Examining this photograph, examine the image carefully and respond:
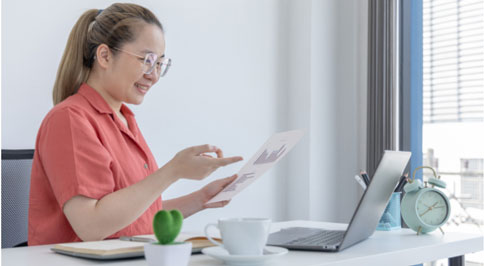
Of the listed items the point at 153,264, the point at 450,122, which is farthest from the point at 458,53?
the point at 153,264

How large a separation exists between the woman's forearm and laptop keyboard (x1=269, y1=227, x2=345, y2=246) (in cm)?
29

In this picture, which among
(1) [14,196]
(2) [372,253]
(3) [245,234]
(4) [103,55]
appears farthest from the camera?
(1) [14,196]

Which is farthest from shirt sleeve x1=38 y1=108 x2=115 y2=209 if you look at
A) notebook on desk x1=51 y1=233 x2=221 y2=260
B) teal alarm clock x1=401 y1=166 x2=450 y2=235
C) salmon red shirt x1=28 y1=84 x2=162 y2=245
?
teal alarm clock x1=401 y1=166 x2=450 y2=235

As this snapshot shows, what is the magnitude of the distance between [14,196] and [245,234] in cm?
107

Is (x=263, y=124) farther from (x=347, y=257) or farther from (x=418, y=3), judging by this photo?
(x=347, y=257)

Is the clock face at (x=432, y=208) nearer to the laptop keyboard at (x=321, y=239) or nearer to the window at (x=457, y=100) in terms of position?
the laptop keyboard at (x=321, y=239)

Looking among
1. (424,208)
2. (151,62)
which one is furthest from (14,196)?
(424,208)

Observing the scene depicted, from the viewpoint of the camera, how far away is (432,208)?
1.39 meters

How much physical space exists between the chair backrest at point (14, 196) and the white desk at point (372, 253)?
23.2 inches

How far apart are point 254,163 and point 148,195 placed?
0.25 m

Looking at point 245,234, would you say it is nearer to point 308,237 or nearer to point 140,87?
point 308,237

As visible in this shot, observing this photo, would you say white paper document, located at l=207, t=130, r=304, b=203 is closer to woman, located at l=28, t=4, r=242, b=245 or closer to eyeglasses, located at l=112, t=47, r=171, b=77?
woman, located at l=28, t=4, r=242, b=245

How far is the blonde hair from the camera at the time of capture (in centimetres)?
151

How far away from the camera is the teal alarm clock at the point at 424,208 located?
4.49 feet
